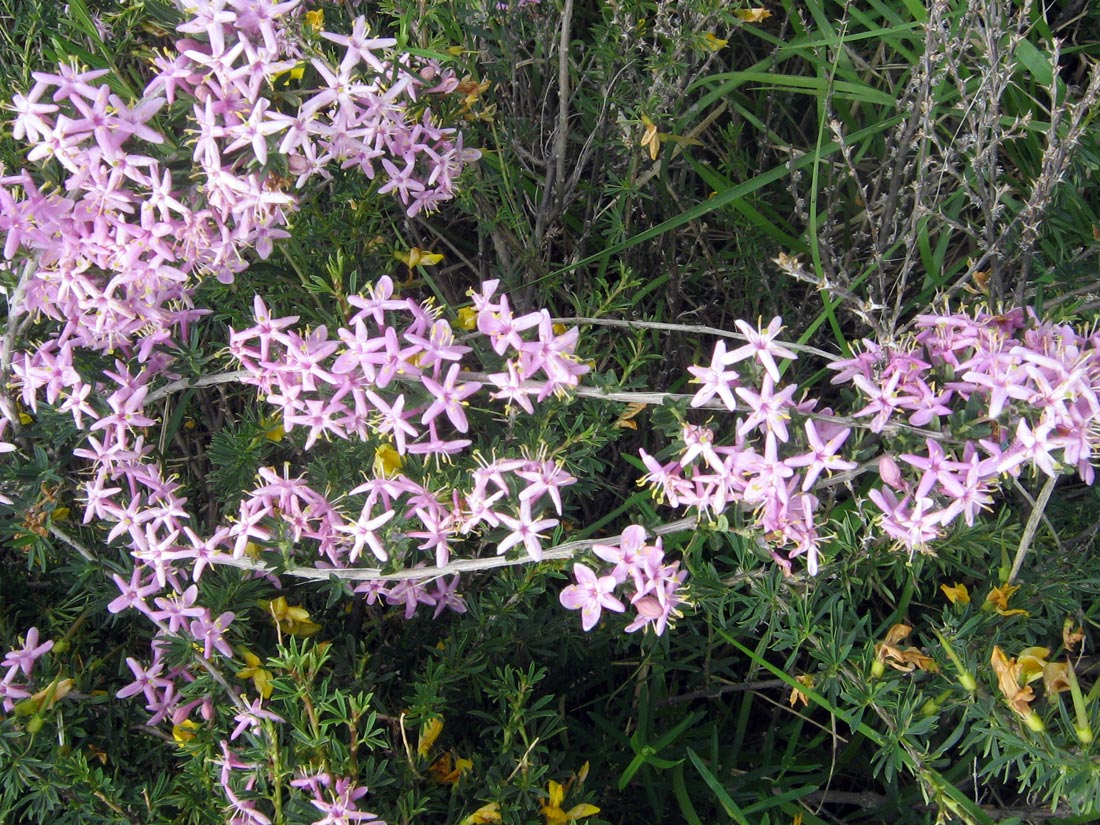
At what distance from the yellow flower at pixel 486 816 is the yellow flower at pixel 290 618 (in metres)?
0.60

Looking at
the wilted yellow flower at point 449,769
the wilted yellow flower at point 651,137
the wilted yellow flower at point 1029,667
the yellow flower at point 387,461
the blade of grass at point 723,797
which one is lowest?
the blade of grass at point 723,797

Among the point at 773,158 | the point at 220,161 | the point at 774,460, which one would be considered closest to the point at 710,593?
the point at 774,460

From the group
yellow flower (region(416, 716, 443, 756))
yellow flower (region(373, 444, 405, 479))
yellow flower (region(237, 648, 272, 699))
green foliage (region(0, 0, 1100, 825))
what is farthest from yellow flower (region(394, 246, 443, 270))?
yellow flower (region(416, 716, 443, 756))

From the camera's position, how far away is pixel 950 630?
7.33 feet

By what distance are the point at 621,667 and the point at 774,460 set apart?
1.29 meters

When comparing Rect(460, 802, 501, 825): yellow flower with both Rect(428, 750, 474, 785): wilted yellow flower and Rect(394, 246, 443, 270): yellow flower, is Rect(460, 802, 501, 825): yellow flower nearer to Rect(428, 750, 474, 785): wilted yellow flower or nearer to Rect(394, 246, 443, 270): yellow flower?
Rect(428, 750, 474, 785): wilted yellow flower

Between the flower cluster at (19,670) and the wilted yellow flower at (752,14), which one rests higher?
the wilted yellow flower at (752,14)

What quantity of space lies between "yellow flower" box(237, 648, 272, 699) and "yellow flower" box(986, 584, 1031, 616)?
173 cm

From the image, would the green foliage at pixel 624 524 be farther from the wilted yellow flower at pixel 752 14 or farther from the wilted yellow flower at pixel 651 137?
the wilted yellow flower at pixel 752 14

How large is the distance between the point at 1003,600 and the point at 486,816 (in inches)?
51.8

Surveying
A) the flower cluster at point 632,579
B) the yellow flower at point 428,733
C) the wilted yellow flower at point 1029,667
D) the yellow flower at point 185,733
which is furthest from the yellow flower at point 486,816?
the wilted yellow flower at point 1029,667

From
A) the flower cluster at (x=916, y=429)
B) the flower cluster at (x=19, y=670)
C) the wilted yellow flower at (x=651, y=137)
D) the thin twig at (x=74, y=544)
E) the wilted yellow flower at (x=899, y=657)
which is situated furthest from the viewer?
the wilted yellow flower at (x=651, y=137)

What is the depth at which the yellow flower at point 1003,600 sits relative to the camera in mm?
2252

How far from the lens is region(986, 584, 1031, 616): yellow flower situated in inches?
88.7
